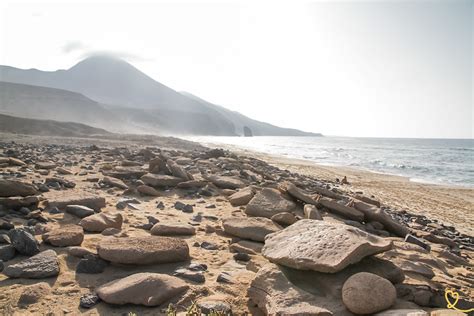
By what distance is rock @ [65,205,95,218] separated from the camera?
198 inches

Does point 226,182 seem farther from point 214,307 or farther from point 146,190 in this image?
point 214,307

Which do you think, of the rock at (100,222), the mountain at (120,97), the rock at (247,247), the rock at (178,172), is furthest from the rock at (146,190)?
the mountain at (120,97)

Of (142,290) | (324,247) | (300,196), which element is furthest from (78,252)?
(300,196)

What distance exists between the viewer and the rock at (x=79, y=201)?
5.25 m

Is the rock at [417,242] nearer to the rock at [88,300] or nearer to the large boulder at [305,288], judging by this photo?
the large boulder at [305,288]

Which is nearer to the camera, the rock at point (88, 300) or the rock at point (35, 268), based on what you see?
the rock at point (88, 300)

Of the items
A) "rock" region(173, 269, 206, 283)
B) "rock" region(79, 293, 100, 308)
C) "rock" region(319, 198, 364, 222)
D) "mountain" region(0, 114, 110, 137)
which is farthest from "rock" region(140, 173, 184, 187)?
"mountain" region(0, 114, 110, 137)

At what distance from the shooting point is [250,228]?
16.1ft

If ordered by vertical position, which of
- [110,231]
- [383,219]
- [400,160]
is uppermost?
[110,231]

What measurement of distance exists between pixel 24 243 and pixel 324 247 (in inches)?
134

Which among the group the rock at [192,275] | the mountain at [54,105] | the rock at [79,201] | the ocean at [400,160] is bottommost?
the ocean at [400,160]

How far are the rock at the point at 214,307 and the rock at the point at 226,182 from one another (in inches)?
224

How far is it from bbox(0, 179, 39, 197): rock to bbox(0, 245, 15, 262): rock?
2100 millimetres

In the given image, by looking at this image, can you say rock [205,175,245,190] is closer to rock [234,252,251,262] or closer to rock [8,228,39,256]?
rock [234,252,251,262]
